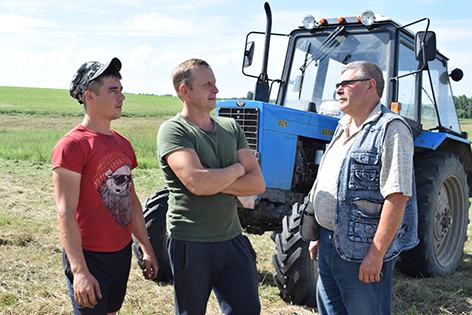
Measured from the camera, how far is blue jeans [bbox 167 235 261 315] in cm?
200

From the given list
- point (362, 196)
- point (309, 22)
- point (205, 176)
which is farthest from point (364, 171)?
point (309, 22)

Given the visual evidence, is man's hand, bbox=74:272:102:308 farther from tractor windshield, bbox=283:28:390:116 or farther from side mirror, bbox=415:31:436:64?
tractor windshield, bbox=283:28:390:116

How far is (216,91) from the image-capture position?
2.13 metres

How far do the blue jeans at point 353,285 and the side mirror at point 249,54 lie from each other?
2395mm

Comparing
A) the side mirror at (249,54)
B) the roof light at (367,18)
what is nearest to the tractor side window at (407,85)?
the roof light at (367,18)

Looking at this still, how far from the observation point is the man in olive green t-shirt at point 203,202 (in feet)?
6.50

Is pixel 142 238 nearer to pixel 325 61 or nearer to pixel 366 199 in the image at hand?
pixel 366 199

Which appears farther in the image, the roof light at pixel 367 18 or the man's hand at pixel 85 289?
the roof light at pixel 367 18

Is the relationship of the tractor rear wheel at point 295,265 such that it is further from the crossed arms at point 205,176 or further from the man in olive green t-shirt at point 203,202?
the crossed arms at point 205,176

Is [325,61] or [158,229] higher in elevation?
[325,61]

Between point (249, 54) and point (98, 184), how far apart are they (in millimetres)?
2558

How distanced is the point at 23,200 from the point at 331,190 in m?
6.33

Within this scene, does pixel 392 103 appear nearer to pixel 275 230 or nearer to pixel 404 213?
pixel 275 230

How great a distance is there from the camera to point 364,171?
75.4 inches
